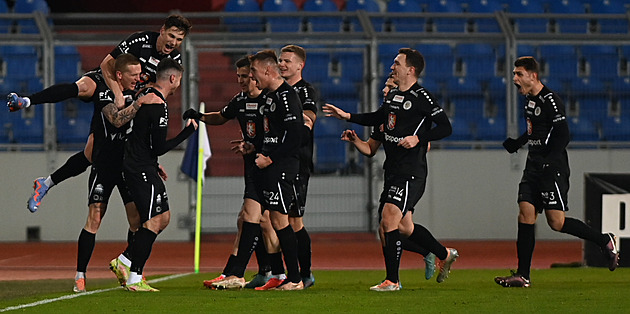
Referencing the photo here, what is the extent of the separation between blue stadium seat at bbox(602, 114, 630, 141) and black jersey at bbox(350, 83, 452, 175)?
1052cm

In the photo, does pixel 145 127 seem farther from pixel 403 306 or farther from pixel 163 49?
pixel 403 306

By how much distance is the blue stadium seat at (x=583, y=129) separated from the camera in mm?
19078

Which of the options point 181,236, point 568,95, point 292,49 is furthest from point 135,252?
point 568,95

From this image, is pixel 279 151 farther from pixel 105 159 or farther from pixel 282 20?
pixel 282 20

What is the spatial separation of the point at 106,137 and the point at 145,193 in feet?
2.37

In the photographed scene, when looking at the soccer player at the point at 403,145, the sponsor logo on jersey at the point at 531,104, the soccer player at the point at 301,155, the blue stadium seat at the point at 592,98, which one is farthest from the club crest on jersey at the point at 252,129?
the blue stadium seat at the point at 592,98

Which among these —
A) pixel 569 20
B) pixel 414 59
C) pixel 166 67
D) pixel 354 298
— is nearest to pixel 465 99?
pixel 569 20

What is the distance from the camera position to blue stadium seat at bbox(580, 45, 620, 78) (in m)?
19.2

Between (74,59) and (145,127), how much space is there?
32.7 ft

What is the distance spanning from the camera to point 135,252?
897 cm

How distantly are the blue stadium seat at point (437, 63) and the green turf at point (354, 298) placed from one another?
8650 mm

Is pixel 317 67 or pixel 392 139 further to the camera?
pixel 317 67

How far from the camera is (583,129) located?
1911cm

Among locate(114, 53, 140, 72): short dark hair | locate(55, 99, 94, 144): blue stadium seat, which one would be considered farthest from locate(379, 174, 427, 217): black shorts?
locate(55, 99, 94, 144): blue stadium seat
